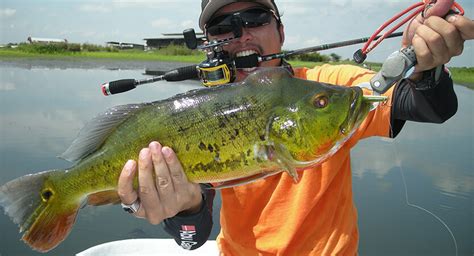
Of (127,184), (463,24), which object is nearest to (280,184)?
(127,184)

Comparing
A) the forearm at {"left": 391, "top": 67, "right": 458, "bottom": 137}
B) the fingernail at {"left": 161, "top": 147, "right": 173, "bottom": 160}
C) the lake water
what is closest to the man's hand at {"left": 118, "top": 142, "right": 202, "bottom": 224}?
the fingernail at {"left": 161, "top": 147, "right": 173, "bottom": 160}

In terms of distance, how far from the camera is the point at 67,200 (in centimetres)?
253

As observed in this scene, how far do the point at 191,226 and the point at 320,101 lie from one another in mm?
1514

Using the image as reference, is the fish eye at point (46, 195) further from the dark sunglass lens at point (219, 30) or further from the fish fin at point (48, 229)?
the dark sunglass lens at point (219, 30)

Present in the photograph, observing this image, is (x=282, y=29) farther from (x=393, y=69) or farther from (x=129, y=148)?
(x=129, y=148)

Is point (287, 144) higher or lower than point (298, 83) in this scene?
lower

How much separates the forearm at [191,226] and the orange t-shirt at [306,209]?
396mm

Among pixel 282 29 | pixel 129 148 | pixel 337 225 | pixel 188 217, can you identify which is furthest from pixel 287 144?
pixel 282 29

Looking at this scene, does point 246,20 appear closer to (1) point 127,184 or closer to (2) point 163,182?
(2) point 163,182

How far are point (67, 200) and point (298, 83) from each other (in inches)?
62.3

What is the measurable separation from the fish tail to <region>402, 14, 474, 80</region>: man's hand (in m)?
2.21

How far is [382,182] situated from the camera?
8.70 metres

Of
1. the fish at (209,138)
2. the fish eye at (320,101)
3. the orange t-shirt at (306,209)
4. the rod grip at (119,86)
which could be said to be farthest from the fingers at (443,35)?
the rod grip at (119,86)

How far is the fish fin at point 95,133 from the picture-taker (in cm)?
250
